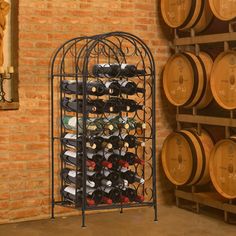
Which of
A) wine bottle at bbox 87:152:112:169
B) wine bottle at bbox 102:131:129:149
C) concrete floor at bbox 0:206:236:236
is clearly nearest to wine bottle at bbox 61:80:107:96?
wine bottle at bbox 102:131:129:149

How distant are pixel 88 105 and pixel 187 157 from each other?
121 centimetres

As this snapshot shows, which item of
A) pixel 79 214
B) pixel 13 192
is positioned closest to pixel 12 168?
pixel 13 192

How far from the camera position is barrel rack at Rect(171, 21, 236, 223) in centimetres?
530

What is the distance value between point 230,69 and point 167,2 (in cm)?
117

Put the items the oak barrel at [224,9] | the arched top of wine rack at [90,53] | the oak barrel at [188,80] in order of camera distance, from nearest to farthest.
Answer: the oak barrel at [224,9] < the arched top of wine rack at [90,53] < the oak barrel at [188,80]

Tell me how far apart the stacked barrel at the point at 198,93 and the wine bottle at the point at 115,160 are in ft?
2.58

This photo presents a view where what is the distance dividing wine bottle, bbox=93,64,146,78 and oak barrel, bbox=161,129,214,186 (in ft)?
2.97

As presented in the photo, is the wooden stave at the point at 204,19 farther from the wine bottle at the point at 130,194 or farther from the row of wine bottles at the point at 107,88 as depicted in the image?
the wine bottle at the point at 130,194

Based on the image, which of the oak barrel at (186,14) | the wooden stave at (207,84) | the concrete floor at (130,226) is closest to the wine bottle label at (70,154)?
the concrete floor at (130,226)

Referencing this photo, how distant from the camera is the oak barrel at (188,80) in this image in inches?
219

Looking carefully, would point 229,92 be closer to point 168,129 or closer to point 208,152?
point 208,152

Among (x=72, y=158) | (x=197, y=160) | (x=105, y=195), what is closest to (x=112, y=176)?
(x=105, y=195)

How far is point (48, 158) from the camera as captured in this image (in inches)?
219

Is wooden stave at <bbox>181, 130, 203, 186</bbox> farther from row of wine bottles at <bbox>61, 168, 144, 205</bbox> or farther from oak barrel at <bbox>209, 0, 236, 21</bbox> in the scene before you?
oak barrel at <bbox>209, 0, 236, 21</bbox>
